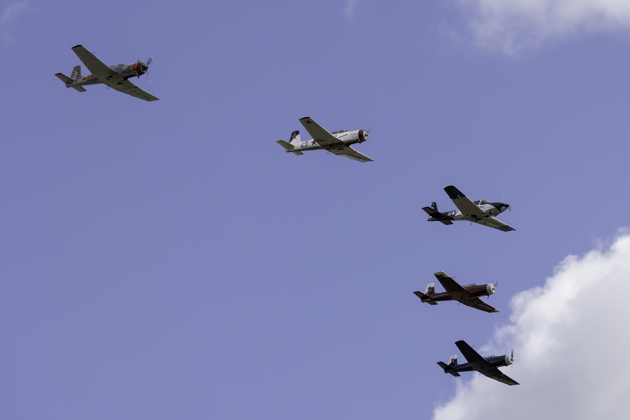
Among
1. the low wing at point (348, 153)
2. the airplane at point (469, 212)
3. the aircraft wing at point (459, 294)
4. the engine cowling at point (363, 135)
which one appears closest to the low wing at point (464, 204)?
the airplane at point (469, 212)

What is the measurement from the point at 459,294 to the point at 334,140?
57.4 ft

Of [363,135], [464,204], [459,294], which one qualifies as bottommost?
[459,294]

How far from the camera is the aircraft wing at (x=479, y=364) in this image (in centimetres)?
7062

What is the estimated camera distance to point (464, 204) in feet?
220

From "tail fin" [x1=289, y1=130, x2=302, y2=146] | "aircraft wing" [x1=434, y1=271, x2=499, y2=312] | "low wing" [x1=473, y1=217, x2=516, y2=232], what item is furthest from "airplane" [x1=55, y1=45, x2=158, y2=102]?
"low wing" [x1=473, y1=217, x2=516, y2=232]

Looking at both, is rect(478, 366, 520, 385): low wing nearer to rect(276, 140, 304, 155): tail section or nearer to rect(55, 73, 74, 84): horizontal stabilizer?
rect(276, 140, 304, 155): tail section

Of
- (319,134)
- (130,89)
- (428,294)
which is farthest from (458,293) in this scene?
(130,89)

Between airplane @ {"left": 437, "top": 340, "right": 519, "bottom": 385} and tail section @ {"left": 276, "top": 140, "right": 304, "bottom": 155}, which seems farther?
airplane @ {"left": 437, "top": 340, "right": 519, "bottom": 385}

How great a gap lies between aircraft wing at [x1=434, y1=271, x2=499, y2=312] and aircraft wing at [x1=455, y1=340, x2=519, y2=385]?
354 cm

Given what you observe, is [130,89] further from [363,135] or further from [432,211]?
[432,211]

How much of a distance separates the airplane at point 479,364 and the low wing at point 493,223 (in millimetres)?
10659

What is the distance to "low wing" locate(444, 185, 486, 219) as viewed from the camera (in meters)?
65.5

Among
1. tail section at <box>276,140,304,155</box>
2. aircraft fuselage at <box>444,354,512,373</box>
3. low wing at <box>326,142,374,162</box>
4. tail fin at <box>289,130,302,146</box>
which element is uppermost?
tail fin at <box>289,130,302,146</box>

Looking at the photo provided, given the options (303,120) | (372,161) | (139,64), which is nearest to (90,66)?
(139,64)
